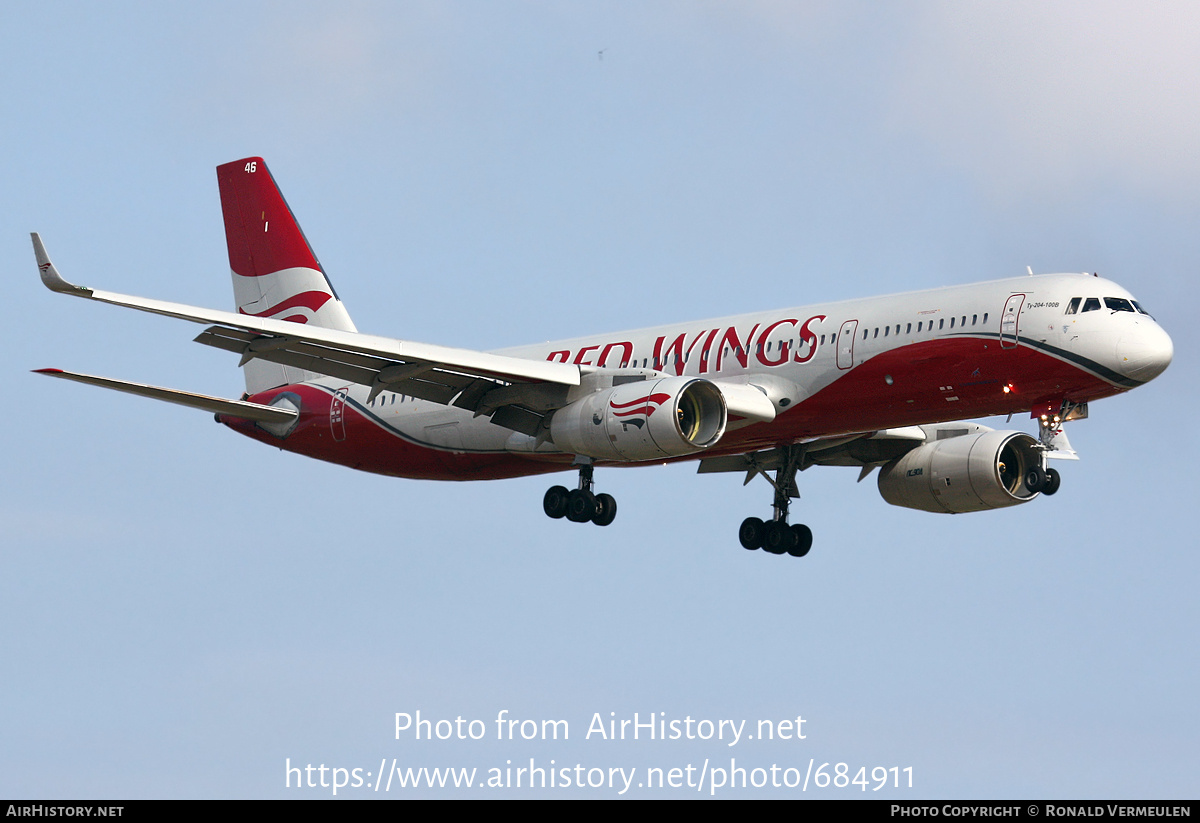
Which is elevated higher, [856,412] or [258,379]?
[258,379]

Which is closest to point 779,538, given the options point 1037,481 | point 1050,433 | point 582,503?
point 582,503

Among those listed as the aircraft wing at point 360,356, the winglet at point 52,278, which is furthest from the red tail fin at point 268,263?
the winglet at point 52,278

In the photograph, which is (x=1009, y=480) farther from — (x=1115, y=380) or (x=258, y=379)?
(x=258, y=379)

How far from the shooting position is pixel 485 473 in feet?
148

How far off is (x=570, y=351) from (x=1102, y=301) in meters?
14.4

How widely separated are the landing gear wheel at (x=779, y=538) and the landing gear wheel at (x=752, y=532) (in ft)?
0.54

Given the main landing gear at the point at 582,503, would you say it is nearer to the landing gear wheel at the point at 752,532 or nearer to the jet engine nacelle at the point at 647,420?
the jet engine nacelle at the point at 647,420

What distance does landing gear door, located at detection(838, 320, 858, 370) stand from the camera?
3875 centimetres

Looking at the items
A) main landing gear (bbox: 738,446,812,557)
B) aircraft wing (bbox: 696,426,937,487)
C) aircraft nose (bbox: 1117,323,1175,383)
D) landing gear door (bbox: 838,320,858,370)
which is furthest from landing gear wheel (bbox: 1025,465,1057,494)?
main landing gear (bbox: 738,446,812,557)

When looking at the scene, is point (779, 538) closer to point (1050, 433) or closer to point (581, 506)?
point (581, 506)

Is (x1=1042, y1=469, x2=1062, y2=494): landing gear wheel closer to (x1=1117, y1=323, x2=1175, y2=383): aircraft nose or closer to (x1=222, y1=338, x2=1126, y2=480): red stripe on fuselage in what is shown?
(x1=222, y1=338, x2=1126, y2=480): red stripe on fuselage

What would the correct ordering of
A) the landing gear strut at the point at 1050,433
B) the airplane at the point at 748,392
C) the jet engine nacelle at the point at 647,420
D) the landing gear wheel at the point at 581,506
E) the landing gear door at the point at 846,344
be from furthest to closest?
1. the landing gear wheel at the point at 581,506
2. the landing gear door at the point at 846,344
3. the jet engine nacelle at the point at 647,420
4. the landing gear strut at the point at 1050,433
5. the airplane at the point at 748,392

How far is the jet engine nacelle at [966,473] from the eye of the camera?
45844mm

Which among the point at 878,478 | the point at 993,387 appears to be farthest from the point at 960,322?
the point at 878,478
